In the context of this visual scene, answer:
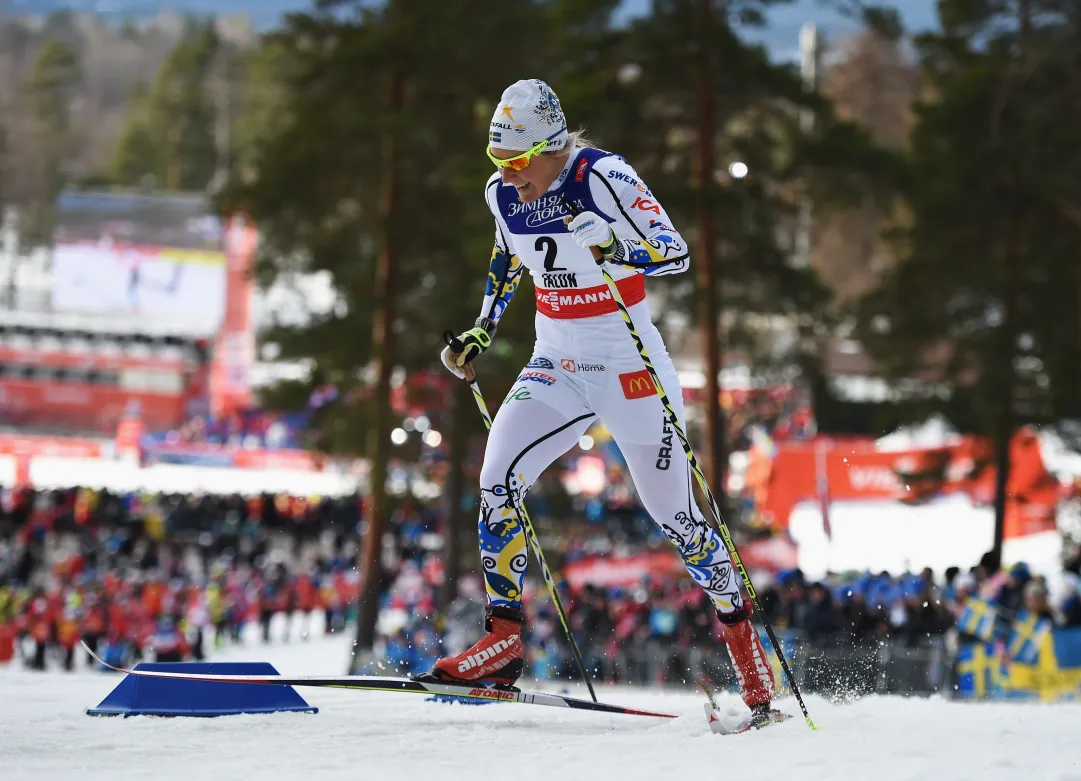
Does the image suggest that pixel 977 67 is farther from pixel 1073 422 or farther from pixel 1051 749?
pixel 1051 749

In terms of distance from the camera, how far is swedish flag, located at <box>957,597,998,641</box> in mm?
10430

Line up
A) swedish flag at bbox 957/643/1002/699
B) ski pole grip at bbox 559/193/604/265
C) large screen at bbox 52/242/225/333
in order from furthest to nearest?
large screen at bbox 52/242/225/333, swedish flag at bbox 957/643/1002/699, ski pole grip at bbox 559/193/604/265

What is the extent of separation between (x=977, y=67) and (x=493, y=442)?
16964 mm

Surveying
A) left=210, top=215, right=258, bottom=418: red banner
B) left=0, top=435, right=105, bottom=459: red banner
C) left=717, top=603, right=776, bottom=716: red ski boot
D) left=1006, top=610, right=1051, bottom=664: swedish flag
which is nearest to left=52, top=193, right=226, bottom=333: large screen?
left=210, top=215, right=258, bottom=418: red banner

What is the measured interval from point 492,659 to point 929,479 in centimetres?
1622

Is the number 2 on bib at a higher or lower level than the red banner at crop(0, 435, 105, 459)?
higher

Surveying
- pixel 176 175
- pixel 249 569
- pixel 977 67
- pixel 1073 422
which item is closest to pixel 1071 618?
pixel 1073 422

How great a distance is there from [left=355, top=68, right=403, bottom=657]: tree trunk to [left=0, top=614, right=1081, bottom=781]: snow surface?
10961mm

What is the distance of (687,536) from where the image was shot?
202 inches

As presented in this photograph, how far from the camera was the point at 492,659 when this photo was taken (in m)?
5.24

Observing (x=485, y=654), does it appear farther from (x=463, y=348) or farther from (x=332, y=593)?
(x=332, y=593)

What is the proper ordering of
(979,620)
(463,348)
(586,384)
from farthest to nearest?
(979,620)
(463,348)
(586,384)

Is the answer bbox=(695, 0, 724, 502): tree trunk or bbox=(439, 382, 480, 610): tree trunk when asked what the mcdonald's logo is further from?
bbox=(439, 382, 480, 610): tree trunk

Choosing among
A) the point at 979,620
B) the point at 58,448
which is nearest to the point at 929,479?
the point at 979,620
